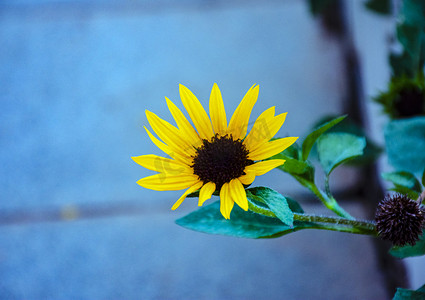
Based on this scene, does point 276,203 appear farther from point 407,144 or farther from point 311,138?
point 407,144

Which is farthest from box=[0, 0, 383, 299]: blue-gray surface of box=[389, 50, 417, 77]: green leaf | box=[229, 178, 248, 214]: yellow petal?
box=[229, 178, 248, 214]: yellow petal

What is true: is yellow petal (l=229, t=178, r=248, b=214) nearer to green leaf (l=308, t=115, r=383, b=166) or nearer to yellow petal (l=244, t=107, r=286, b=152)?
yellow petal (l=244, t=107, r=286, b=152)

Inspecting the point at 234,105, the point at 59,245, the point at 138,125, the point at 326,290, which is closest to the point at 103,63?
the point at 138,125

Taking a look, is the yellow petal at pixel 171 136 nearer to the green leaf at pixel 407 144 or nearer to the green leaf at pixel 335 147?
the green leaf at pixel 335 147

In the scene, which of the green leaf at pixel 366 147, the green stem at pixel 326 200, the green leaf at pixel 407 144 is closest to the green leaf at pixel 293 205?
the green stem at pixel 326 200

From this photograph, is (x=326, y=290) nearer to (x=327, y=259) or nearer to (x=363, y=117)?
(x=327, y=259)

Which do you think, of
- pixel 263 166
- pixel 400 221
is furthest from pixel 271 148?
pixel 400 221
